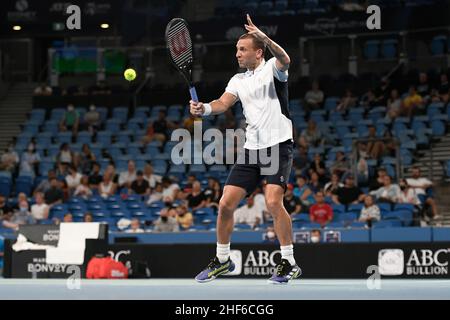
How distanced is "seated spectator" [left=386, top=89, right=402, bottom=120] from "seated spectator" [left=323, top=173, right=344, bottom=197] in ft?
12.3

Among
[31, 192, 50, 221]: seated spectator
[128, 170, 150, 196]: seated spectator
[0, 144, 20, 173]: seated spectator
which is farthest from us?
[0, 144, 20, 173]: seated spectator

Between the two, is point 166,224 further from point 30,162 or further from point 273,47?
point 273,47

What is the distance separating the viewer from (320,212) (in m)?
20.3

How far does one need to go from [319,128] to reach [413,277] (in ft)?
24.8

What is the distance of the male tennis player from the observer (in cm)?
1024

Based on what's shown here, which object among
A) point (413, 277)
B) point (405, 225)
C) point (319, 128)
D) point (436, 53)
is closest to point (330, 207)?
point (405, 225)

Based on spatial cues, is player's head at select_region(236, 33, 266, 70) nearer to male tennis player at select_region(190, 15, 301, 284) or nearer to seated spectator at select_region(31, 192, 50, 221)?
male tennis player at select_region(190, 15, 301, 284)

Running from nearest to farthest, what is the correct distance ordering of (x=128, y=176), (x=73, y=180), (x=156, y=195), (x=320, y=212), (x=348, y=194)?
(x=320, y=212), (x=348, y=194), (x=156, y=195), (x=128, y=176), (x=73, y=180)

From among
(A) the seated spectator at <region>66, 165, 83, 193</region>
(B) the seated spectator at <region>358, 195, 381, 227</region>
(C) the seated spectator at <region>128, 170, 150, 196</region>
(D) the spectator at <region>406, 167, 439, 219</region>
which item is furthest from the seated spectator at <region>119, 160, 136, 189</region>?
(D) the spectator at <region>406, 167, 439, 219</region>

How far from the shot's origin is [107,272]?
697 inches

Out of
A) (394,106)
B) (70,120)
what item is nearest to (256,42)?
(394,106)

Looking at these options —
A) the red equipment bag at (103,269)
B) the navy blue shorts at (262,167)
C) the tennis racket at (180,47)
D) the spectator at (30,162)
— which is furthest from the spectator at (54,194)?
the navy blue shorts at (262,167)

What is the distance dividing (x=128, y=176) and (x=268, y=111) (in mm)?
14770
